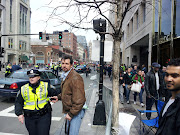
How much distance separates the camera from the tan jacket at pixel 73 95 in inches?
104

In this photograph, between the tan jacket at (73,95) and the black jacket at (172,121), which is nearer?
the black jacket at (172,121)

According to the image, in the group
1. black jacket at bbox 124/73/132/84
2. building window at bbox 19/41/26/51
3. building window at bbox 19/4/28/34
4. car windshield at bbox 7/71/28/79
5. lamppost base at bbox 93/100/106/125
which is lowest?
lamppost base at bbox 93/100/106/125

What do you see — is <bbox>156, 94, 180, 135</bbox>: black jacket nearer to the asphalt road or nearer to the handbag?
the asphalt road

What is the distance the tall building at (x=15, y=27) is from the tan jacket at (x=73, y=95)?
4131 cm

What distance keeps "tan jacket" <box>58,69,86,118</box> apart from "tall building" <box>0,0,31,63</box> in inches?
1626

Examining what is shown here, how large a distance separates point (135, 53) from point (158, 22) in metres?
10.8

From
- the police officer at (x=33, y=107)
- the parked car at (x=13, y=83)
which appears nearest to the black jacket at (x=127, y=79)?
the parked car at (x=13, y=83)

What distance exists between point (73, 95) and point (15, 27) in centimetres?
4920

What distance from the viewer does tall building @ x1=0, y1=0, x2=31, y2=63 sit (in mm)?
40344

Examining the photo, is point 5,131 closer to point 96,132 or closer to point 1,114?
point 1,114

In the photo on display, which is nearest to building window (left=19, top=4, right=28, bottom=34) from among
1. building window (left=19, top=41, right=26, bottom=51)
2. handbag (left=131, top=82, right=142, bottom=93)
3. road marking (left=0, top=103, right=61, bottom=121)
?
building window (left=19, top=41, right=26, bottom=51)

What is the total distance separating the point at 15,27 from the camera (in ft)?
148

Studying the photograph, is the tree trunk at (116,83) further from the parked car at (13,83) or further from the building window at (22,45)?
the building window at (22,45)

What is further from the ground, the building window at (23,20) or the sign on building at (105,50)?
the building window at (23,20)
